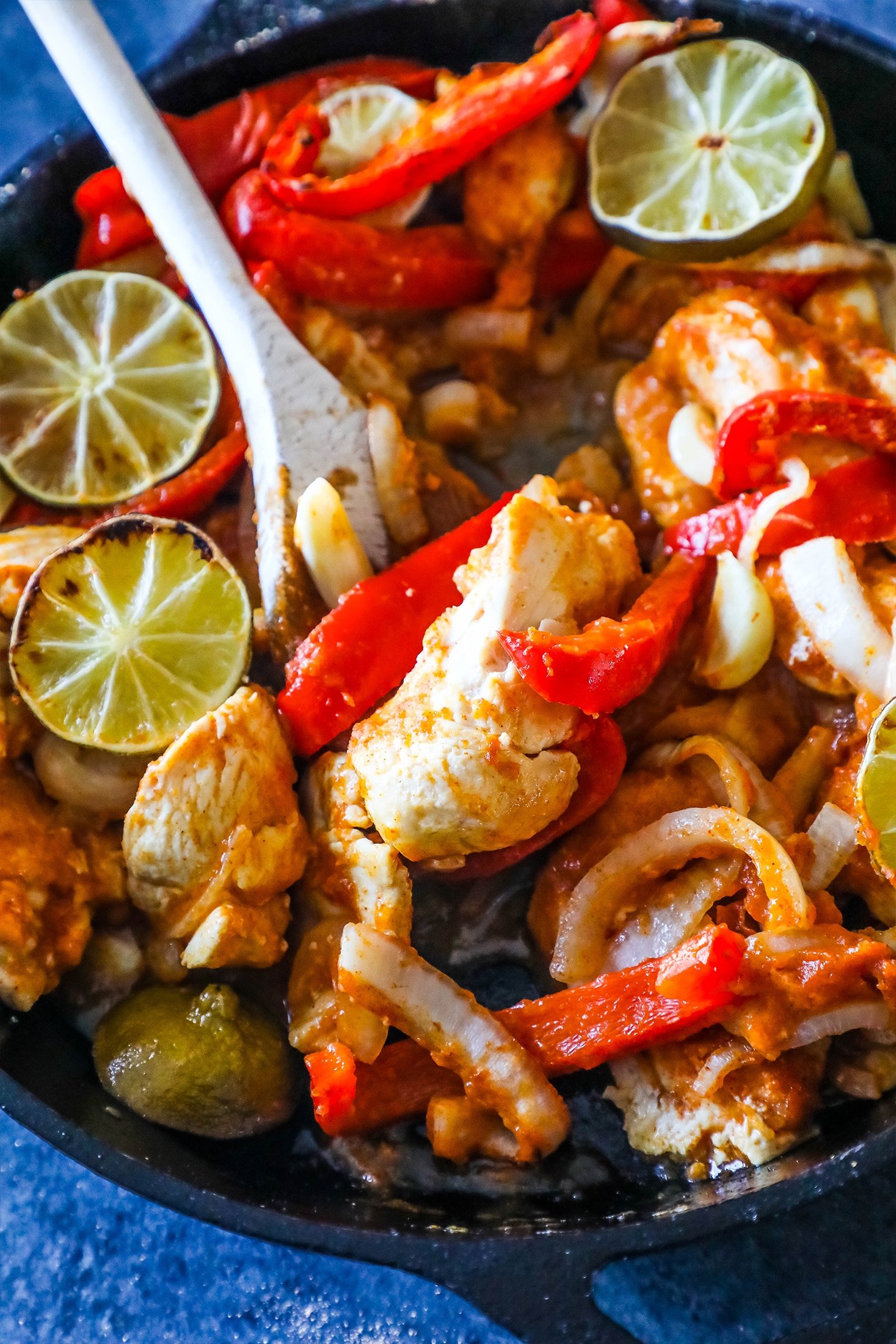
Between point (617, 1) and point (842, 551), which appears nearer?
point (842, 551)

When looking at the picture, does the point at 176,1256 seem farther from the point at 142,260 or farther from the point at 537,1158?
the point at 142,260

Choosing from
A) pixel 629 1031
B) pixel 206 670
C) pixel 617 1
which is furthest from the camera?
pixel 617 1

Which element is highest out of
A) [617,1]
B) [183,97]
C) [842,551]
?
[183,97]

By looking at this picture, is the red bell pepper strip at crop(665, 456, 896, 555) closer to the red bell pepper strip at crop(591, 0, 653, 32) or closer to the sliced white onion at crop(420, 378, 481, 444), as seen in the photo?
the sliced white onion at crop(420, 378, 481, 444)

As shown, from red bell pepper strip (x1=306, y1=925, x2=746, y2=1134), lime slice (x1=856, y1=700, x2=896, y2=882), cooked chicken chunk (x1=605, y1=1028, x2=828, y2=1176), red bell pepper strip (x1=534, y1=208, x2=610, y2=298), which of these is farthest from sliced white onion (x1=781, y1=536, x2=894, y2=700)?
red bell pepper strip (x1=534, y1=208, x2=610, y2=298)

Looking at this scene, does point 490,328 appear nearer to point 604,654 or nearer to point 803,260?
point 803,260

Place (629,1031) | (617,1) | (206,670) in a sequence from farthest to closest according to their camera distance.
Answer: (617,1) < (206,670) < (629,1031)

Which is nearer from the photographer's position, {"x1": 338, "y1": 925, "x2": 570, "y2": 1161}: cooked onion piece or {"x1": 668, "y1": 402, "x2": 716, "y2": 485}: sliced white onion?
{"x1": 338, "y1": 925, "x2": 570, "y2": 1161}: cooked onion piece

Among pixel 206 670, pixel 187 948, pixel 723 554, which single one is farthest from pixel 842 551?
pixel 187 948

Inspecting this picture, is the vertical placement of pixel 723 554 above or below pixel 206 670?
below
